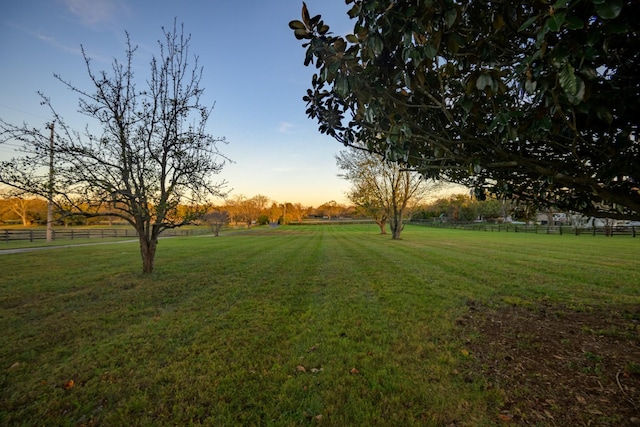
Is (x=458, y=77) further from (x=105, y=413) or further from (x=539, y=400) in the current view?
(x=105, y=413)

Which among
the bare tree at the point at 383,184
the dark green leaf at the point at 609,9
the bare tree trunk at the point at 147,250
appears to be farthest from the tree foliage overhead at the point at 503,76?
the bare tree at the point at 383,184

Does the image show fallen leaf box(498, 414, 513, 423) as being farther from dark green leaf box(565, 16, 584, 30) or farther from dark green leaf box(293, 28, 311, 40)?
dark green leaf box(293, 28, 311, 40)

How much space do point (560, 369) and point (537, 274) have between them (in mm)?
6733

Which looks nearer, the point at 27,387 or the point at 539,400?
the point at 539,400

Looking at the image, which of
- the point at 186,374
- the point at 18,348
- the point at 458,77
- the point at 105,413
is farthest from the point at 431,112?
the point at 18,348

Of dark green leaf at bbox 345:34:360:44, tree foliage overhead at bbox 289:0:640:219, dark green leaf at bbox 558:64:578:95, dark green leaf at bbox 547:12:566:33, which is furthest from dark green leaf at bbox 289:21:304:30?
dark green leaf at bbox 558:64:578:95

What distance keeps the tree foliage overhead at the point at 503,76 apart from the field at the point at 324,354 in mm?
2103

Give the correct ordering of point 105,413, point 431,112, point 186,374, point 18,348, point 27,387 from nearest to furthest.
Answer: point 105,413
point 27,387
point 186,374
point 431,112
point 18,348

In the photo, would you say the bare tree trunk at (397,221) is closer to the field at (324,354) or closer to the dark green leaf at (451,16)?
the field at (324,354)

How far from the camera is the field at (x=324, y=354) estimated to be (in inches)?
99.8

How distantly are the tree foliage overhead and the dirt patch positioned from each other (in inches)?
70.2

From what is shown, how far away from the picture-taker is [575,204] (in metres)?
4.26

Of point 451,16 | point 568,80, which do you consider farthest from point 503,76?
point 568,80

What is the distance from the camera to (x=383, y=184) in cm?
2480
